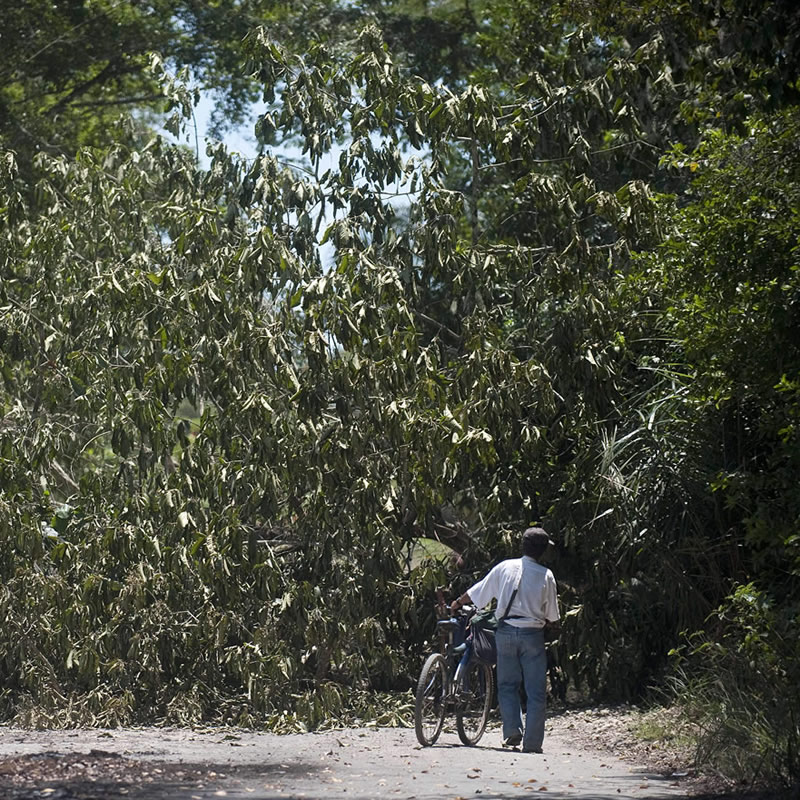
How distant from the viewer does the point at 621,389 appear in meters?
12.0

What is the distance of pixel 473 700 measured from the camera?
9984mm

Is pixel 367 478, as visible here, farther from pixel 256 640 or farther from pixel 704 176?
pixel 704 176

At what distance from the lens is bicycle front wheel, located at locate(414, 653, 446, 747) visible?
31.4 feet

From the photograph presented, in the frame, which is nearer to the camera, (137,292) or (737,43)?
(737,43)

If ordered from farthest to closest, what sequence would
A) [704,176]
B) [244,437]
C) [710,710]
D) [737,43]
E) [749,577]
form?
[244,437], [749,577], [704,176], [710,710], [737,43]

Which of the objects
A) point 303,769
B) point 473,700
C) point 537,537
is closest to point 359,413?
point 537,537

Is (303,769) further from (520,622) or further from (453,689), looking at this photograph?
(520,622)

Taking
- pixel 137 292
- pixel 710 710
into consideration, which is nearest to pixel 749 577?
pixel 710 710

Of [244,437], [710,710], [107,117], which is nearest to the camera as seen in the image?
[710,710]

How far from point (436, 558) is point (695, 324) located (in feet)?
11.7

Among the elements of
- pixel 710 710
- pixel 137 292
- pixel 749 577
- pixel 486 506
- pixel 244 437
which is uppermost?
pixel 137 292

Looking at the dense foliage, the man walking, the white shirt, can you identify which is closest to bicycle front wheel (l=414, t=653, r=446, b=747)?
the man walking

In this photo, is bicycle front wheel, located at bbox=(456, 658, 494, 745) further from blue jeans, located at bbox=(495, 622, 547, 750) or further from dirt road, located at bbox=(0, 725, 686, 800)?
blue jeans, located at bbox=(495, 622, 547, 750)

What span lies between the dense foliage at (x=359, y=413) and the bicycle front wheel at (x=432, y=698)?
157cm
